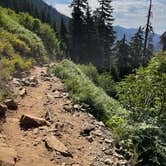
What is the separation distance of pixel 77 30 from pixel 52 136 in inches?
1460

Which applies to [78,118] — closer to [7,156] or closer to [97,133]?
[97,133]

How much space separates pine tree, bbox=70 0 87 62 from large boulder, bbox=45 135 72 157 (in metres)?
35.0

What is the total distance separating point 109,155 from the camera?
22.1 feet

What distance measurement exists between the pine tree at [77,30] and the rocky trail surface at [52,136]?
32242mm

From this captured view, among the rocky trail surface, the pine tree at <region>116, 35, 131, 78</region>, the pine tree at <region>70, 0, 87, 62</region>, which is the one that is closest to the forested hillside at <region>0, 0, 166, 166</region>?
the rocky trail surface

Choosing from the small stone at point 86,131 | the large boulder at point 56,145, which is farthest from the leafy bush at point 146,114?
the large boulder at point 56,145

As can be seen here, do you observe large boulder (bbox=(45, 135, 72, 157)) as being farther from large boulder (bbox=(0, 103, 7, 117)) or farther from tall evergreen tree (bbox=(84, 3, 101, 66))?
tall evergreen tree (bbox=(84, 3, 101, 66))

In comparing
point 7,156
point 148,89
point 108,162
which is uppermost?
point 148,89

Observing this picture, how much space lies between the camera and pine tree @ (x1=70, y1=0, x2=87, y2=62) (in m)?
40.8

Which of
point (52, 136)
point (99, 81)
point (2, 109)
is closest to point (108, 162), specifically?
point (52, 136)

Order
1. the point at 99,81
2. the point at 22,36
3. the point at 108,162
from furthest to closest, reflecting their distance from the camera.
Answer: the point at 99,81
the point at 22,36
the point at 108,162

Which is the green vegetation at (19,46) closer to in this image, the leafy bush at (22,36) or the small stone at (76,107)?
the leafy bush at (22,36)

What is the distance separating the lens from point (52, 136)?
688 centimetres

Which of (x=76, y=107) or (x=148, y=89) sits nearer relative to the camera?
(x=148, y=89)
